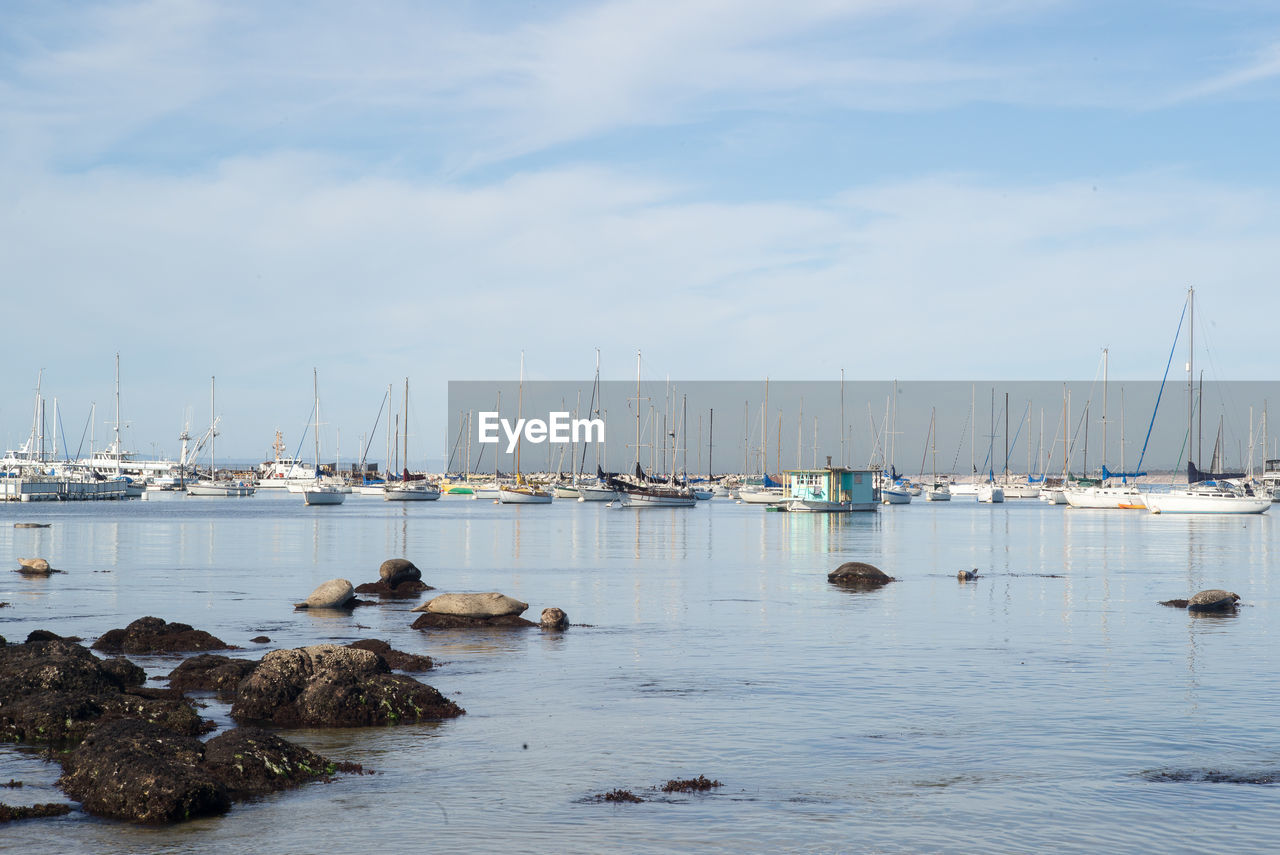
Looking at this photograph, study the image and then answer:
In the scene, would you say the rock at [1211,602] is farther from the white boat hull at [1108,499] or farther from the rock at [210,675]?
the white boat hull at [1108,499]

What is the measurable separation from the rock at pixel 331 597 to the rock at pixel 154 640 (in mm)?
7607

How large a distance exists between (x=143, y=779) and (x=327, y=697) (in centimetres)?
546

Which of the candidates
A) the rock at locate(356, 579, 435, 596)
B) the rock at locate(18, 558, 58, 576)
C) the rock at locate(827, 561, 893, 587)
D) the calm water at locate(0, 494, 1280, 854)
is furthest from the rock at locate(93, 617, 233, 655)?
the rock at locate(827, 561, 893, 587)

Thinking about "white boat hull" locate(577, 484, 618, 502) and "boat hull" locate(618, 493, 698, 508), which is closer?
"boat hull" locate(618, 493, 698, 508)

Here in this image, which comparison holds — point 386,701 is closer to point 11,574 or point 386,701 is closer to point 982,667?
point 982,667

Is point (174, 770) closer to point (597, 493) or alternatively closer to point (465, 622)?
point (465, 622)

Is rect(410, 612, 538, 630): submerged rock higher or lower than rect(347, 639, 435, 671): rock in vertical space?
lower

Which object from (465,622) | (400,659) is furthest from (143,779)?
(465,622)

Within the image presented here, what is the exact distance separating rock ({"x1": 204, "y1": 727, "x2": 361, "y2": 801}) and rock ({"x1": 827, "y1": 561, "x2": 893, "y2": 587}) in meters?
30.6

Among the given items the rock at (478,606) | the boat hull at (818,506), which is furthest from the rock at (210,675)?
the boat hull at (818,506)

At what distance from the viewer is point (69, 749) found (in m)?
17.5

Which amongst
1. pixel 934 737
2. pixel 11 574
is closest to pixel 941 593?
pixel 934 737

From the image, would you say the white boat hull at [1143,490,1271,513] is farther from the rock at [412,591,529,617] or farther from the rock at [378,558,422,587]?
the rock at [412,591,529,617]

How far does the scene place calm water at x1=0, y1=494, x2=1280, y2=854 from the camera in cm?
1369
